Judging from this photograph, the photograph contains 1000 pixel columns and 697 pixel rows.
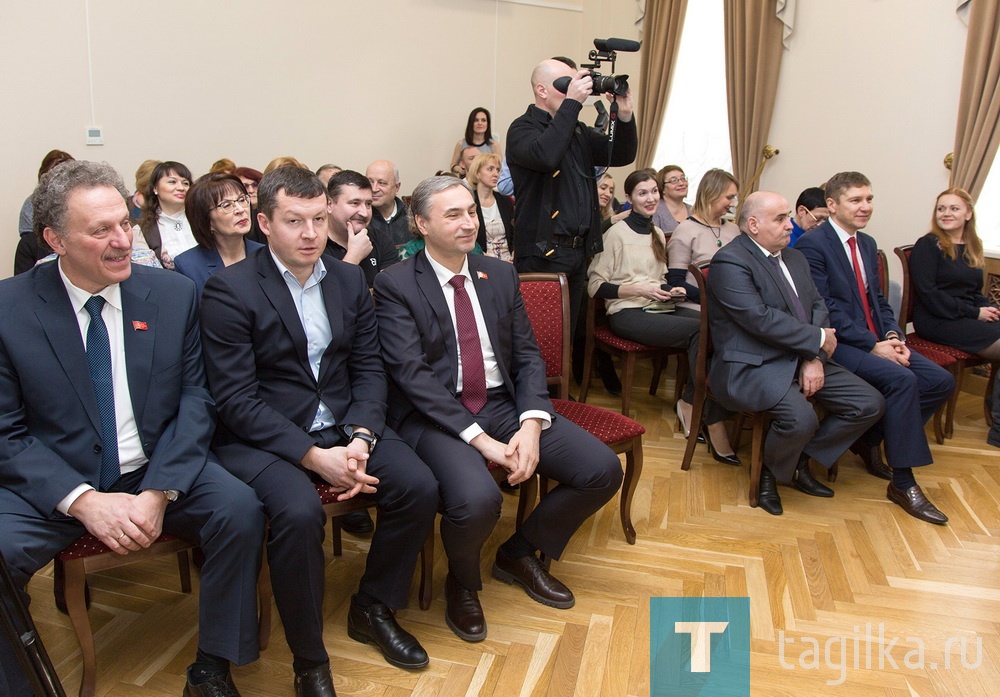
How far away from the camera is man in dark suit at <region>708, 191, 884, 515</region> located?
311 cm

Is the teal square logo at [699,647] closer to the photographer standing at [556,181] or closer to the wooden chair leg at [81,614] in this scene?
the wooden chair leg at [81,614]

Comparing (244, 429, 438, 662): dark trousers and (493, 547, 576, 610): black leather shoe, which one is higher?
(244, 429, 438, 662): dark trousers

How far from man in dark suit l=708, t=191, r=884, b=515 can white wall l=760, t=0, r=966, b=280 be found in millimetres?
2498

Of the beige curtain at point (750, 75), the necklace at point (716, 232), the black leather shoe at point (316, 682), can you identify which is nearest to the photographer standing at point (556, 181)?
the necklace at point (716, 232)

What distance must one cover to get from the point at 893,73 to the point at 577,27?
3.40m

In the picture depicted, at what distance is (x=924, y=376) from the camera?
346cm

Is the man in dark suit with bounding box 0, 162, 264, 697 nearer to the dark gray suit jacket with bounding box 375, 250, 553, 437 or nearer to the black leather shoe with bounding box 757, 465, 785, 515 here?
the dark gray suit jacket with bounding box 375, 250, 553, 437

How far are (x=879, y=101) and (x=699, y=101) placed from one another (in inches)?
68.7

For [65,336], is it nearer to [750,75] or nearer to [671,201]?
[671,201]

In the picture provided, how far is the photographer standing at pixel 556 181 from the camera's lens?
349 centimetres

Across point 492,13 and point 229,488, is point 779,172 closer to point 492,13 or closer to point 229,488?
point 492,13

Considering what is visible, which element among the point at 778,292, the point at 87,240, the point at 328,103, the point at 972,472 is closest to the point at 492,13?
the point at 328,103

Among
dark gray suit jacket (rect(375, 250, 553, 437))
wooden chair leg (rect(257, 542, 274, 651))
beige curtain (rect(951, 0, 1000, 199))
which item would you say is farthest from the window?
wooden chair leg (rect(257, 542, 274, 651))

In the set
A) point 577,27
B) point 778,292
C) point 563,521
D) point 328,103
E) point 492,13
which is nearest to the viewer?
point 563,521
